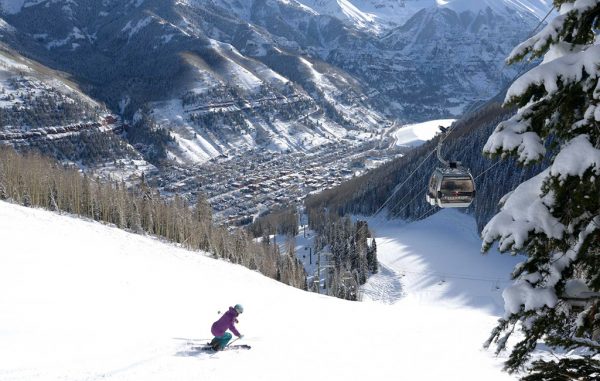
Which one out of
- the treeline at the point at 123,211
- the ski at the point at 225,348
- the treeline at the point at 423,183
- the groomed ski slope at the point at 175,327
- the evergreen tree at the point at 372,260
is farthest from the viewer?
the treeline at the point at 423,183

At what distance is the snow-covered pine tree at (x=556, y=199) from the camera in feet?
19.3

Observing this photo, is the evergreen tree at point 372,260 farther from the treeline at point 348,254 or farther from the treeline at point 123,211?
the treeline at point 123,211

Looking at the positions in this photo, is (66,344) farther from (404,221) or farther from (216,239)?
(404,221)

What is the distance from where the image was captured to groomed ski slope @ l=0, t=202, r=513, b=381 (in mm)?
16391

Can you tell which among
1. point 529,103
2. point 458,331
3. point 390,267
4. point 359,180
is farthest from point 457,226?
point 529,103

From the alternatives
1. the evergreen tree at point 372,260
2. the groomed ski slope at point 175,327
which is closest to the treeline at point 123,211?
the evergreen tree at point 372,260

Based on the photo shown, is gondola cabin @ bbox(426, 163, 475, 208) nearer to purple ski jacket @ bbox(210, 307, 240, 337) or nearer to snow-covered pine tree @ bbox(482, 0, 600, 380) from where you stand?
purple ski jacket @ bbox(210, 307, 240, 337)

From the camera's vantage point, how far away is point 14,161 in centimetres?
8969

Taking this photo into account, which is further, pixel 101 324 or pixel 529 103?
pixel 101 324

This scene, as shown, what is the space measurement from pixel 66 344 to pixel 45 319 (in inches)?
150

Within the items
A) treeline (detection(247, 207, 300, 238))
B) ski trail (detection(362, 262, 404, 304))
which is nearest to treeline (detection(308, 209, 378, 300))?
ski trail (detection(362, 262, 404, 304))

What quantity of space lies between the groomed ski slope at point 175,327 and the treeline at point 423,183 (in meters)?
109

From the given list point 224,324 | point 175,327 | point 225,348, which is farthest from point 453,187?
point 175,327

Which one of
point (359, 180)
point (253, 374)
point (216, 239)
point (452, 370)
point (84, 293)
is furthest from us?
point (359, 180)
